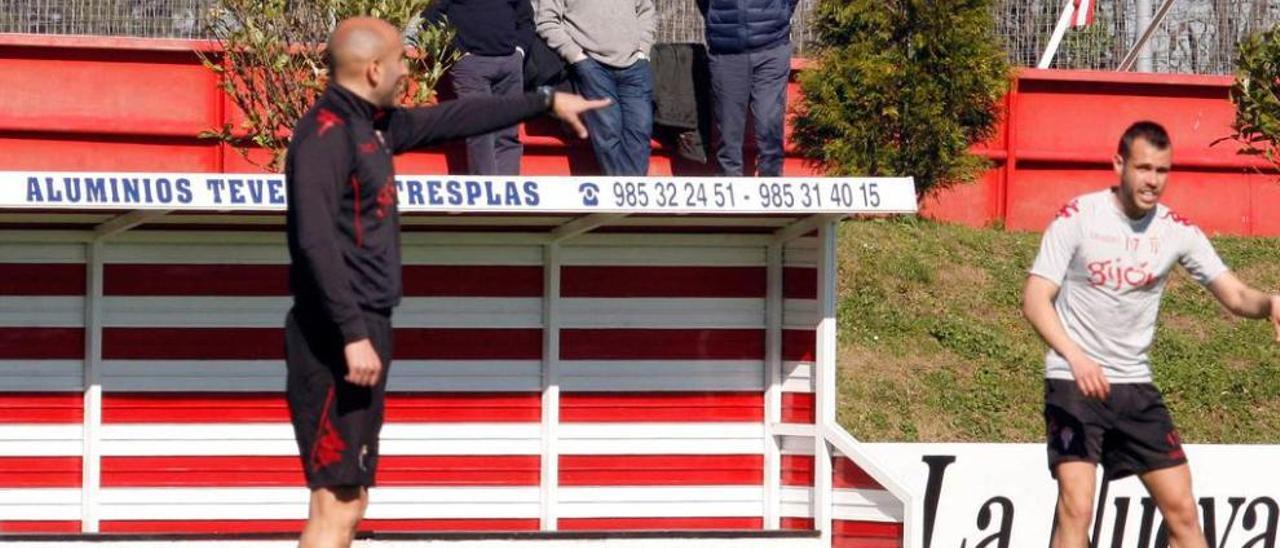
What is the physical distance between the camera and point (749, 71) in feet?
43.0

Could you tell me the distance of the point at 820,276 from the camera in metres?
10.4

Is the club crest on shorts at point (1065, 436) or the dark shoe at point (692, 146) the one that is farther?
the dark shoe at point (692, 146)

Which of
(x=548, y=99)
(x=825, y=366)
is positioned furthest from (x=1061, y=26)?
(x=548, y=99)

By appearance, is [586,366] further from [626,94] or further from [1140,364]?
[1140,364]

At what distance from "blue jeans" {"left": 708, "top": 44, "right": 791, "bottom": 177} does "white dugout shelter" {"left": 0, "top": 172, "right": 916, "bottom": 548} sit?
243cm

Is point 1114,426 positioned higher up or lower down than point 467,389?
higher up

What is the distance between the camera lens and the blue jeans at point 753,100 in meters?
13.1

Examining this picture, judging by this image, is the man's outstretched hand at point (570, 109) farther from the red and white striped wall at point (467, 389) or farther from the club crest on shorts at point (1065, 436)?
the red and white striped wall at point (467, 389)

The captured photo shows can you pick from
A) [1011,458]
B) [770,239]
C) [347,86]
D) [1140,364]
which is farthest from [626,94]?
[347,86]

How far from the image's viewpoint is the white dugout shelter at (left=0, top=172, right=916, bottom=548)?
10227 millimetres

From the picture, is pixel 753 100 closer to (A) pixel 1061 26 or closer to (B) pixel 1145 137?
(A) pixel 1061 26

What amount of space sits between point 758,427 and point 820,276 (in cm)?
93

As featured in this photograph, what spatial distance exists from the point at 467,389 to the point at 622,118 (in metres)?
3.00

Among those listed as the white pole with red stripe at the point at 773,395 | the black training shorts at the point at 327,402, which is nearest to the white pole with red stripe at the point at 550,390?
the white pole with red stripe at the point at 773,395
